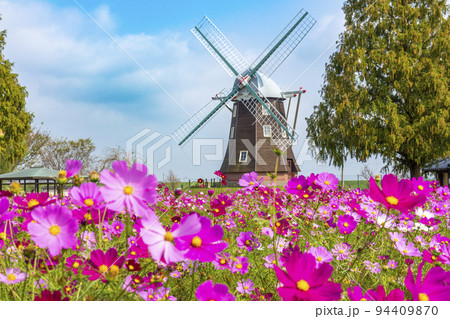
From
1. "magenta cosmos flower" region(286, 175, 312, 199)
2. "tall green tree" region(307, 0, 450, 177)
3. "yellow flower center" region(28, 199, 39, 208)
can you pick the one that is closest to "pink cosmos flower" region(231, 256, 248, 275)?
"magenta cosmos flower" region(286, 175, 312, 199)

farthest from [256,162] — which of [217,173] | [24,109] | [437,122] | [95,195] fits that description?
[95,195]

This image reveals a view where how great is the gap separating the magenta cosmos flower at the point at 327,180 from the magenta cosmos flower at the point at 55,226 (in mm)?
1080

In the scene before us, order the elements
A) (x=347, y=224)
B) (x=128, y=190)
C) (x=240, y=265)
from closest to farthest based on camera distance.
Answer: (x=128, y=190) < (x=240, y=265) < (x=347, y=224)

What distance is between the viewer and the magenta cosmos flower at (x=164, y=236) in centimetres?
74

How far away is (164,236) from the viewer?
775mm

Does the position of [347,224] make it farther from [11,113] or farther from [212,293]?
[11,113]

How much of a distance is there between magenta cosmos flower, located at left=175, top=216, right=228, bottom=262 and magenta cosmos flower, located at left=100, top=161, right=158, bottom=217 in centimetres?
15

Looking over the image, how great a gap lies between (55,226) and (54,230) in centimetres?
1

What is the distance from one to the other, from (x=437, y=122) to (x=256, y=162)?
34.9 feet

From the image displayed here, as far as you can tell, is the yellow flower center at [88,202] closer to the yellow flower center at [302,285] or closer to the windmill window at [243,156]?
the yellow flower center at [302,285]

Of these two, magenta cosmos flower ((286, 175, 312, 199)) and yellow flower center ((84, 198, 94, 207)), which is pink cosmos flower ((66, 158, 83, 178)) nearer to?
yellow flower center ((84, 198, 94, 207))

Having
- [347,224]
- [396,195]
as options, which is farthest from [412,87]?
[396,195]

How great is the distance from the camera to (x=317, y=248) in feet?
4.98
